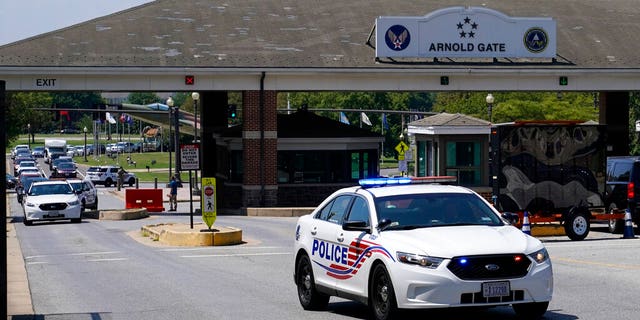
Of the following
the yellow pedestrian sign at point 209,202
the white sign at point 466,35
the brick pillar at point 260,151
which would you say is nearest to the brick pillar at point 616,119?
the white sign at point 466,35

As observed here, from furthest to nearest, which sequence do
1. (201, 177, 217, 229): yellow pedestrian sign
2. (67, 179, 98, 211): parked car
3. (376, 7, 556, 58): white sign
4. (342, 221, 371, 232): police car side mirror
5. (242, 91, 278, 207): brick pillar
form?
(67, 179, 98, 211): parked car → (376, 7, 556, 58): white sign → (242, 91, 278, 207): brick pillar → (201, 177, 217, 229): yellow pedestrian sign → (342, 221, 371, 232): police car side mirror

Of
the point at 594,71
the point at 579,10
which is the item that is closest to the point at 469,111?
the point at 579,10

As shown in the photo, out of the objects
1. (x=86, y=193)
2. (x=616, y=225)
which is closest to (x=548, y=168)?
(x=616, y=225)

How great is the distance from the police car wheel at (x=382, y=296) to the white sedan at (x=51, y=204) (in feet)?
99.7

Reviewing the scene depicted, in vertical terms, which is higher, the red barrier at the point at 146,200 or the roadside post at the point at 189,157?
the roadside post at the point at 189,157

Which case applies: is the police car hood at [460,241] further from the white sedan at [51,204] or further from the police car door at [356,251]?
the white sedan at [51,204]

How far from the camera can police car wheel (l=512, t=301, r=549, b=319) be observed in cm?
1304

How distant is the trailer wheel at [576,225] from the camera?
28.1 meters

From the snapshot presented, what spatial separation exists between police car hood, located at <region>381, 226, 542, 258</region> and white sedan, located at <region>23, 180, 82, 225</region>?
30443 mm

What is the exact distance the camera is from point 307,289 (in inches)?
604

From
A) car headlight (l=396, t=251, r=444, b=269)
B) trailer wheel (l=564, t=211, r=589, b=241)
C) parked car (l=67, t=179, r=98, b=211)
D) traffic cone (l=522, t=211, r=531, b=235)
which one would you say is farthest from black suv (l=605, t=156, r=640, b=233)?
parked car (l=67, t=179, r=98, b=211)

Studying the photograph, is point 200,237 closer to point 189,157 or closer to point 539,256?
point 189,157

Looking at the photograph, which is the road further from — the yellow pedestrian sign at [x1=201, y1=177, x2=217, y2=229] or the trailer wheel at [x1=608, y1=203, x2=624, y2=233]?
the yellow pedestrian sign at [x1=201, y1=177, x2=217, y2=229]

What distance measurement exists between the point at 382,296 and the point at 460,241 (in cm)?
112
